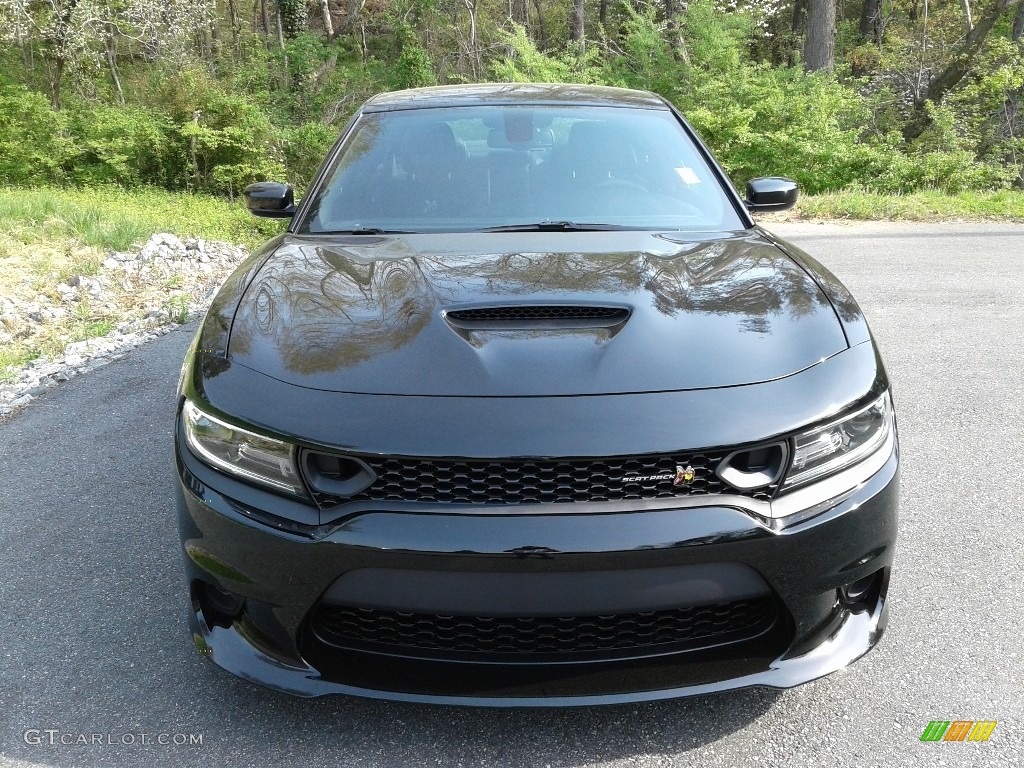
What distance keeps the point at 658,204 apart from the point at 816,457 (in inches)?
54.5

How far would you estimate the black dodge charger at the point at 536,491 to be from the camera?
5.14 ft

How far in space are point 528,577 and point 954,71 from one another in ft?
57.0

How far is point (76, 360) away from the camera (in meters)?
4.85

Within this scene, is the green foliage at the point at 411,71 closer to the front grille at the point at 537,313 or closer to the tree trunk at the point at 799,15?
the tree trunk at the point at 799,15

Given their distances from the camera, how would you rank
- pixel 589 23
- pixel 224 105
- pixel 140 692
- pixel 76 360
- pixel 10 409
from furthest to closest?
pixel 589 23, pixel 224 105, pixel 76 360, pixel 10 409, pixel 140 692

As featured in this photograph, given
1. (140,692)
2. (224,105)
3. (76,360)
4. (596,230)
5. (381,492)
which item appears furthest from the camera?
(224,105)

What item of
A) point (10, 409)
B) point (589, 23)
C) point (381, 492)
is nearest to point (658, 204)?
point (381, 492)

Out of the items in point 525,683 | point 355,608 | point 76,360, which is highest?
point 355,608

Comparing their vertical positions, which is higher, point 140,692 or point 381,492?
point 381,492

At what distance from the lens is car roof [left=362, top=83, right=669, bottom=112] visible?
327 cm

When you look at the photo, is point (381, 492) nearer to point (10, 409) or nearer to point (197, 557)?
point (197, 557)

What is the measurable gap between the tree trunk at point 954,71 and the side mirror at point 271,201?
14853 mm

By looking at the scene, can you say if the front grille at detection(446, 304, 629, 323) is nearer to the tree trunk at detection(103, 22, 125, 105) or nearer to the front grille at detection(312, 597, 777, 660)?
the front grille at detection(312, 597, 777, 660)

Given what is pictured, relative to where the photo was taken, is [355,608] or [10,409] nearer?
[355,608]
